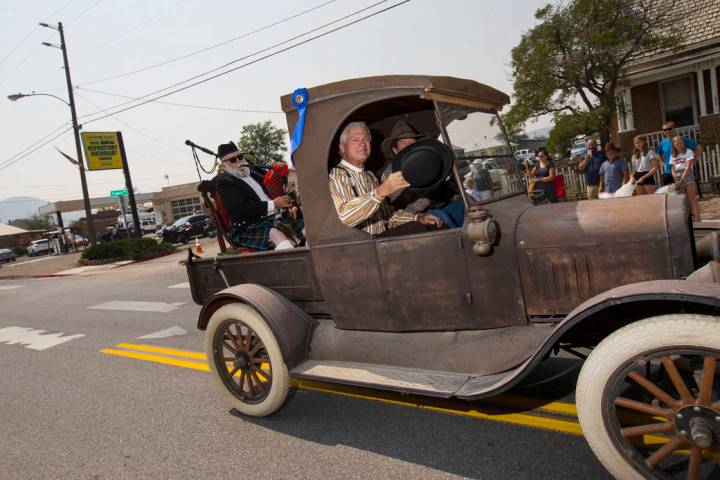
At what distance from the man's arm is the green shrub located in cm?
2136

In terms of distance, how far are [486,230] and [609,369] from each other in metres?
0.84

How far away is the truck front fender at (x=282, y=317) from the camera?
3367 millimetres

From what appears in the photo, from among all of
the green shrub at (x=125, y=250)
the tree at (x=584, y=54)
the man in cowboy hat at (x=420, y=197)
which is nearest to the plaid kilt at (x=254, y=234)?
the man in cowboy hat at (x=420, y=197)

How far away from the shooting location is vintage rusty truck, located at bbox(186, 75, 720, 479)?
215 cm

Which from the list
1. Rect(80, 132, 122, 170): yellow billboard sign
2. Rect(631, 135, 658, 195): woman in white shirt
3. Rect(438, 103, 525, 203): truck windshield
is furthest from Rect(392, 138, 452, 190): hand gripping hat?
Rect(80, 132, 122, 170): yellow billboard sign

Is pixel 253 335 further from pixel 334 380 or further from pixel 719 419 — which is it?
pixel 719 419

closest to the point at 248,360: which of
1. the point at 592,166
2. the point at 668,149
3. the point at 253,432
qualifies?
the point at 253,432

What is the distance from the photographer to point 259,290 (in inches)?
142

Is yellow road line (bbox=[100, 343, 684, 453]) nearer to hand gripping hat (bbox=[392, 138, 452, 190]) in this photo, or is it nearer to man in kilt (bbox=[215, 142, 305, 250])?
man in kilt (bbox=[215, 142, 305, 250])

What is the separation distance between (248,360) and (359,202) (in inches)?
59.3

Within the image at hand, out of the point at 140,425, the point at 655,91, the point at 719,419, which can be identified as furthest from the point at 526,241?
the point at 655,91

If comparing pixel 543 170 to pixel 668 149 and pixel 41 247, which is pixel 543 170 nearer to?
pixel 668 149

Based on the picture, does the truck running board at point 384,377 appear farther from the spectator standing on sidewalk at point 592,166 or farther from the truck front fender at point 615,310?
the spectator standing on sidewalk at point 592,166

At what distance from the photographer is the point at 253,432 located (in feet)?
11.4
